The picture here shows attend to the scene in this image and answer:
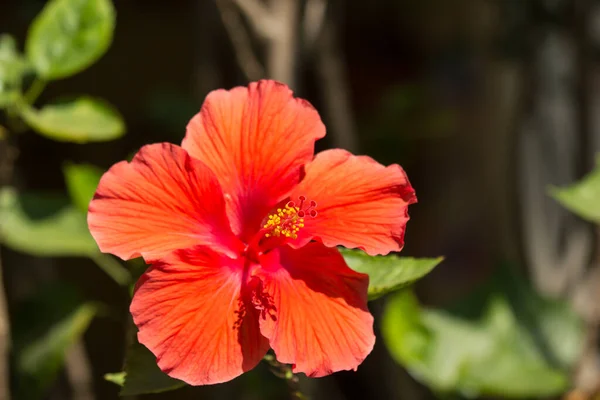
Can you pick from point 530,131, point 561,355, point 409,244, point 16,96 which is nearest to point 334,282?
point 16,96

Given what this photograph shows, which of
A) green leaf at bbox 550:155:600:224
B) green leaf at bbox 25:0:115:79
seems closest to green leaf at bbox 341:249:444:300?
green leaf at bbox 550:155:600:224

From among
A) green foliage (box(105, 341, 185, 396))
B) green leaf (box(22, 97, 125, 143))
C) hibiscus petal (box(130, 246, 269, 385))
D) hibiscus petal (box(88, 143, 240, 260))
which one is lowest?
green foliage (box(105, 341, 185, 396))

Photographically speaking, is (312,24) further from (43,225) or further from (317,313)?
(317,313)

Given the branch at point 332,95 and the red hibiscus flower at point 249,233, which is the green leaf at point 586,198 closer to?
the red hibiscus flower at point 249,233

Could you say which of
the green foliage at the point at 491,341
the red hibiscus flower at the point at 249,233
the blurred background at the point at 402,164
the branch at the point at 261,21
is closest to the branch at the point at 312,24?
the blurred background at the point at 402,164

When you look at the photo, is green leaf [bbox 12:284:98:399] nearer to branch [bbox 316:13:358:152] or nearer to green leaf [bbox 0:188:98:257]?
green leaf [bbox 0:188:98:257]

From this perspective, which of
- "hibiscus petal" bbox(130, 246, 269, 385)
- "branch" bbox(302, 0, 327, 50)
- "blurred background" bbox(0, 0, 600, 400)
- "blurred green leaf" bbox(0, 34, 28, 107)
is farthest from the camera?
"branch" bbox(302, 0, 327, 50)

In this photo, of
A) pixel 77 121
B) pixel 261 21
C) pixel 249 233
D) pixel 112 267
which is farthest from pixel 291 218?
pixel 261 21
